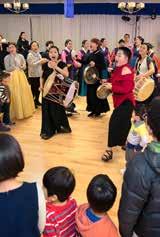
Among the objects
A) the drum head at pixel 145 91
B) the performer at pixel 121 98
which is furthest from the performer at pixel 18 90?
the drum head at pixel 145 91

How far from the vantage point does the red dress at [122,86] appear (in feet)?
11.3

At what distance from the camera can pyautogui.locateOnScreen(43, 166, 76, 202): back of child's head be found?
169cm

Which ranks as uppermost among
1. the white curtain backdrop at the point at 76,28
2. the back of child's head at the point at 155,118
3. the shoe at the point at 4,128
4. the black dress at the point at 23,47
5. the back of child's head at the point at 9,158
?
the white curtain backdrop at the point at 76,28

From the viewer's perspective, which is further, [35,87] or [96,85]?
[35,87]

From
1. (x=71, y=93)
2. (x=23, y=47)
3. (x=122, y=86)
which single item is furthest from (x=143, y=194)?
(x=23, y=47)

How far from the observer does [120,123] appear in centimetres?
372

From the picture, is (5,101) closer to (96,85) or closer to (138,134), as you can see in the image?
(96,85)

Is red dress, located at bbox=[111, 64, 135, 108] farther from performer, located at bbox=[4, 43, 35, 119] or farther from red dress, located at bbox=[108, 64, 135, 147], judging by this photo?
performer, located at bbox=[4, 43, 35, 119]

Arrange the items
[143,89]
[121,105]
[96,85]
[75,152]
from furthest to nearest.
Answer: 1. [96,85]
2. [75,152]
3. [143,89]
4. [121,105]

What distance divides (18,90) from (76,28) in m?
6.88

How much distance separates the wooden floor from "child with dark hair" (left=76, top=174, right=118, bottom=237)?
114 cm

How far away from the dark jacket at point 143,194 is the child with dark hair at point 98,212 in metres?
0.16

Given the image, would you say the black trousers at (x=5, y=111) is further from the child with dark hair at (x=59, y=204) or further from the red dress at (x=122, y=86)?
the child with dark hair at (x=59, y=204)

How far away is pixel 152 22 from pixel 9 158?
1036 centimetres
